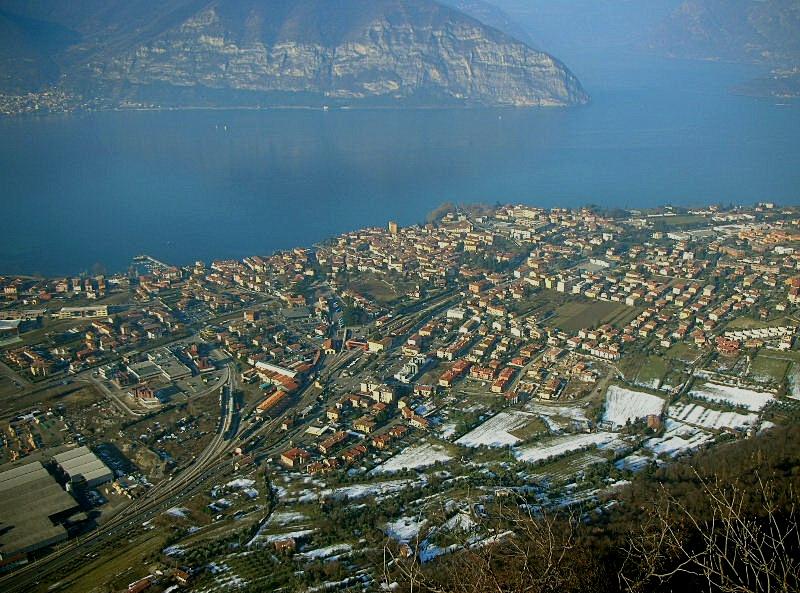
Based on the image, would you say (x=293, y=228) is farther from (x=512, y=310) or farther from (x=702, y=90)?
(x=702, y=90)

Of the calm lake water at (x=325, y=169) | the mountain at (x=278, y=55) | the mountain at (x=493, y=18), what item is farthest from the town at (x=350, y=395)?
the mountain at (x=493, y=18)

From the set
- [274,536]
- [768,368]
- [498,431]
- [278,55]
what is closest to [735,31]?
[278,55]

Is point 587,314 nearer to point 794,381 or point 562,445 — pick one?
point 794,381

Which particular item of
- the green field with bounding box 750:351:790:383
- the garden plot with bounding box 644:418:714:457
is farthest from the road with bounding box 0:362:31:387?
the green field with bounding box 750:351:790:383

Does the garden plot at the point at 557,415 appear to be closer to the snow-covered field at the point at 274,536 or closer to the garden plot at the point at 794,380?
the garden plot at the point at 794,380

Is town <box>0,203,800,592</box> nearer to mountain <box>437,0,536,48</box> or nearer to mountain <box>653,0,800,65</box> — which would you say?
mountain <box>653,0,800,65</box>

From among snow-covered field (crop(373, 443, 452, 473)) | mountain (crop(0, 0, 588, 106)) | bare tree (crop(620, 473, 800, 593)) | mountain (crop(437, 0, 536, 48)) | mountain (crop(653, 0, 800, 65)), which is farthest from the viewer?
mountain (crop(437, 0, 536, 48))
